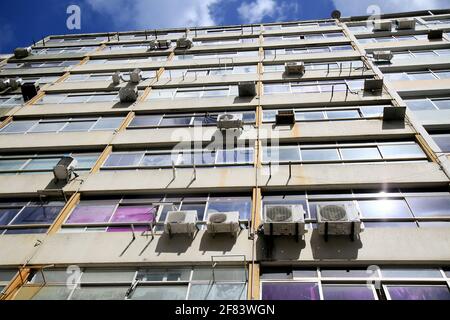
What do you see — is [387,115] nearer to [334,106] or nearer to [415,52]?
[334,106]

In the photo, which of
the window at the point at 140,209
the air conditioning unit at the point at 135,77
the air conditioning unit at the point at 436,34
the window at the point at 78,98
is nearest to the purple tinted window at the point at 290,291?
the window at the point at 140,209

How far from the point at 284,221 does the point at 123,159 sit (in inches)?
322

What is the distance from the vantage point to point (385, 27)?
2527cm

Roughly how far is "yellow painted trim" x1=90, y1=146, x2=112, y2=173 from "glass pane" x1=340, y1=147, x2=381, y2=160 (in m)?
9.72

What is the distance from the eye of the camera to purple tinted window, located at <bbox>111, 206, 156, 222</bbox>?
12.7m

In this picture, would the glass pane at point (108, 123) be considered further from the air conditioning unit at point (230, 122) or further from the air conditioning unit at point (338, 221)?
the air conditioning unit at point (338, 221)

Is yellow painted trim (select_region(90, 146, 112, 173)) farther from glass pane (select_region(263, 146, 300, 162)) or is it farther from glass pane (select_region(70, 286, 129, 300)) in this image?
glass pane (select_region(263, 146, 300, 162))

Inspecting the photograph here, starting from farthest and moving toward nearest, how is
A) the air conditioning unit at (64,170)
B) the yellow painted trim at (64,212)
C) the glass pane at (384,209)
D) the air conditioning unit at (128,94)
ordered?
1. the air conditioning unit at (128,94)
2. the air conditioning unit at (64,170)
3. the yellow painted trim at (64,212)
4. the glass pane at (384,209)

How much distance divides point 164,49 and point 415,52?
16619 millimetres

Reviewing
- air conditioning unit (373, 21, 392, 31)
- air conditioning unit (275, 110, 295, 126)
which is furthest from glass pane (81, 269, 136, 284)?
air conditioning unit (373, 21, 392, 31)

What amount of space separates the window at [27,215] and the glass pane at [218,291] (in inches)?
238

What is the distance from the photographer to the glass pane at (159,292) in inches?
398
